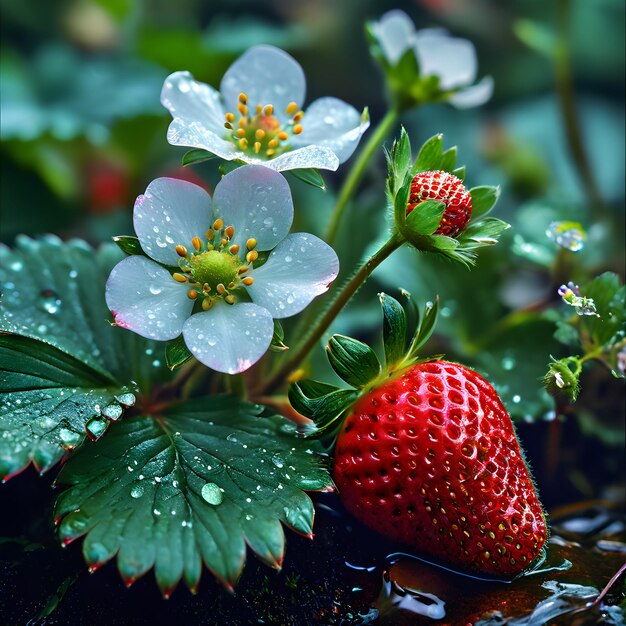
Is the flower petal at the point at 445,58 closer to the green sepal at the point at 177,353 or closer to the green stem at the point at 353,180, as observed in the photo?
the green stem at the point at 353,180

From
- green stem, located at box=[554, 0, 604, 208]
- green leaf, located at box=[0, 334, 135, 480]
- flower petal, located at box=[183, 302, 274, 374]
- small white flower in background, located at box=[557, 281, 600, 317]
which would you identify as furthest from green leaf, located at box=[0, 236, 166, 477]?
green stem, located at box=[554, 0, 604, 208]

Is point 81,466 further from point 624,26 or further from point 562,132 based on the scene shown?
point 624,26

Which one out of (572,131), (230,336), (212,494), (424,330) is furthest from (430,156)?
(572,131)

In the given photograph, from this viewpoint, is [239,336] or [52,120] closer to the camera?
[239,336]

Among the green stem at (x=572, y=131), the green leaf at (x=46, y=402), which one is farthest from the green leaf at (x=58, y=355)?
the green stem at (x=572, y=131)

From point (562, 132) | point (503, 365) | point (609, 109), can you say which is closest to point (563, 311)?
point (503, 365)

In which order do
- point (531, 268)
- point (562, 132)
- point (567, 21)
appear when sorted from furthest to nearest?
point (562, 132)
point (567, 21)
point (531, 268)
